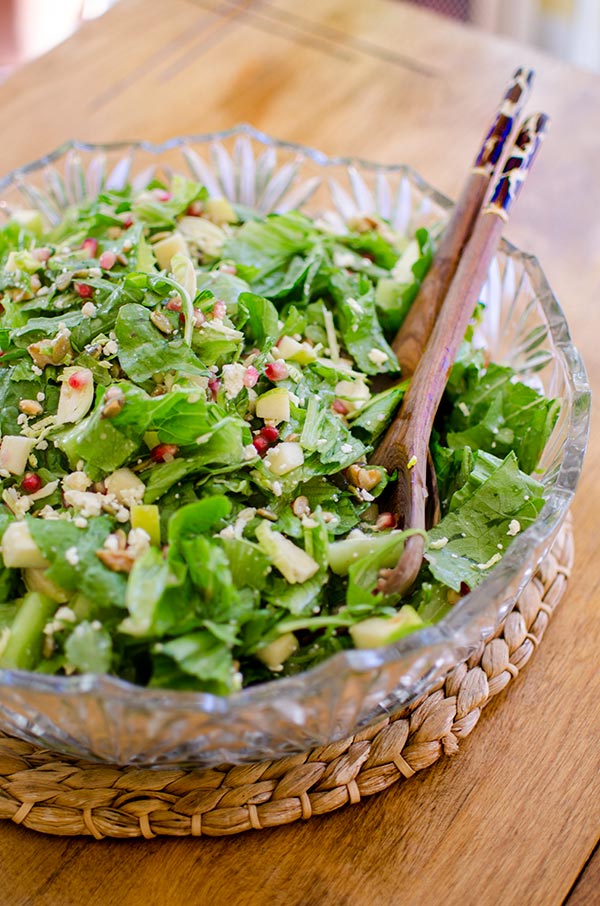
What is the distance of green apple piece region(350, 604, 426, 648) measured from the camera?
→ 5.15 ft

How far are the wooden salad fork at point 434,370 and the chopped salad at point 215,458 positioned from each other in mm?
39

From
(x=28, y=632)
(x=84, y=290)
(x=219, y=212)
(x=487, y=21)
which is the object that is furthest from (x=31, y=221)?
(x=487, y=21)

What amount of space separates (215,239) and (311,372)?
519 mm

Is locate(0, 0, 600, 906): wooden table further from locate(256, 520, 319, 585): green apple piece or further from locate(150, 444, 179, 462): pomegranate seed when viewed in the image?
locate(150, 444, 179, 462): pomegranate seed

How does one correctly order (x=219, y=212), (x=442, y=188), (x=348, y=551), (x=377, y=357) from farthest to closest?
(x=442, y=188)
(x=219, y=212)
(x=377, y=357)
(x=348, y=551)

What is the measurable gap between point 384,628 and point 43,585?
628 millimetres

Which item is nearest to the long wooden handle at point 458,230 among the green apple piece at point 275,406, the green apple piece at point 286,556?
the green apple piece at point 275,406

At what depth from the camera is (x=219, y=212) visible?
241cm

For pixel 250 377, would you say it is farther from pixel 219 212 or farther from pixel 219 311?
pixel 219 212

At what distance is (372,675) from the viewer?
1.48 m

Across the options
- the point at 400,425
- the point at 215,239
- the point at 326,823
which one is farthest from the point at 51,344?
the point at 326,823

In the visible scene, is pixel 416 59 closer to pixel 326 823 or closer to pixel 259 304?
pixel 259 304

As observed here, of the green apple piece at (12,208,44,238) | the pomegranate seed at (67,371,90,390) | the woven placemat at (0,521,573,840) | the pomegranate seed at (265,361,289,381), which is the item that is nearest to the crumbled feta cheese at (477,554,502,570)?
the woven placemat at (0,521,573,840)

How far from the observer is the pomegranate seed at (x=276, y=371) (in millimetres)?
1890
